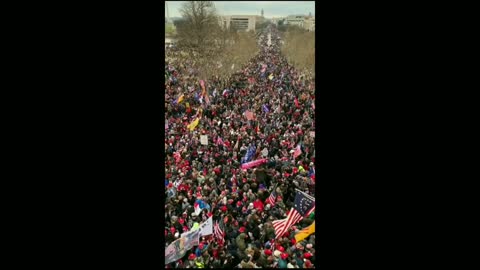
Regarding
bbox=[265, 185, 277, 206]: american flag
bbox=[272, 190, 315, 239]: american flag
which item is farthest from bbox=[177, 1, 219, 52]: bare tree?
bbox=[272, 190, 315, 239]: american flag

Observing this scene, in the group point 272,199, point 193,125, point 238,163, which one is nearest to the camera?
point 272,199

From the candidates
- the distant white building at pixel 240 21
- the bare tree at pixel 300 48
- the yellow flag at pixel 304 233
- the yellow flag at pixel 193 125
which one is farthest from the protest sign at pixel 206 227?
the distant white building at pixel 240 21

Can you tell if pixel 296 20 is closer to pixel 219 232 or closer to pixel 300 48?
pixel 300 48

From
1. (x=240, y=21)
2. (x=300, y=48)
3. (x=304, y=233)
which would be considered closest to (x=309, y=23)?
(x=240, y=21)
